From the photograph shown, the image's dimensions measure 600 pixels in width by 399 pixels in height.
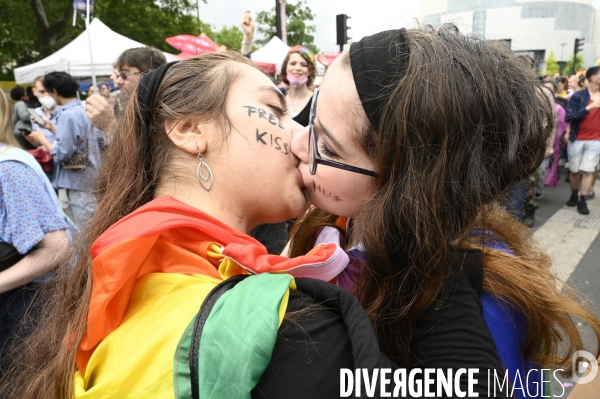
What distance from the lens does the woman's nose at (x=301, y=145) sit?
4.79 ft

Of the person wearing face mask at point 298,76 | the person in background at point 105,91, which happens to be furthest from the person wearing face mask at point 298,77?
the person in background at point 105,91

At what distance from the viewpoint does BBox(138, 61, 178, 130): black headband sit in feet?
4.78

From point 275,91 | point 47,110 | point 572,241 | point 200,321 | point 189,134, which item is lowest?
point 572,241

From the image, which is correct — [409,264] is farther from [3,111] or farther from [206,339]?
[3,111]

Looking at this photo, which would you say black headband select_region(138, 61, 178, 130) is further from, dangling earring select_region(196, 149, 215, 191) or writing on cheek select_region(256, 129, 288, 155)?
writing on cheek select_region(256, 129, 288, 155)

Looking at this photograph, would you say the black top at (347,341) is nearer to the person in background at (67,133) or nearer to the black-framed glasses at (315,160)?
the black-framed glasses at (315,160)

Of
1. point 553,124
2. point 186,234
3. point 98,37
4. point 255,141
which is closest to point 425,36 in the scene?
point 553,124

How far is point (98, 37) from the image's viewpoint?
11.4 metres

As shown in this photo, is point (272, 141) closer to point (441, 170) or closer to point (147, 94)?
point (147, 94)

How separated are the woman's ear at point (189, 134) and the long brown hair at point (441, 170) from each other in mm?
526

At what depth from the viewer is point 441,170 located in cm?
112

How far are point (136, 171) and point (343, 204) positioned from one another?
2.26ft

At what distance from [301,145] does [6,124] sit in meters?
1.98

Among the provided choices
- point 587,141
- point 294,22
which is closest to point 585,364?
point 587,141
